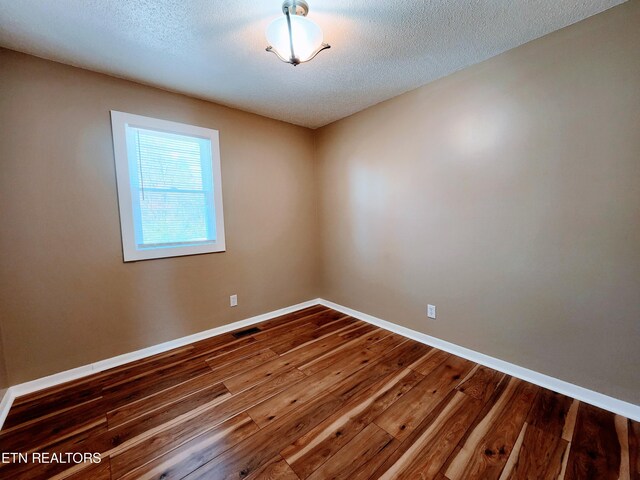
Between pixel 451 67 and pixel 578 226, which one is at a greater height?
pixel 451 67

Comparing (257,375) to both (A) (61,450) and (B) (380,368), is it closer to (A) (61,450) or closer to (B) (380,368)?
(B) (380,368)

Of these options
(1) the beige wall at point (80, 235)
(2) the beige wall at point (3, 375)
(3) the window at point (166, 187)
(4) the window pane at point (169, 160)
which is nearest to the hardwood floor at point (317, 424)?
(2) the beige wall at point (3, 375)

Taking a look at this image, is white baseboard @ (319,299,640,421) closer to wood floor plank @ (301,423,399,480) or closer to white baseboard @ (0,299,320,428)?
wood floor plank @ (301,423,399,480)

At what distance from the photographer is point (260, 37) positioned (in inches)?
65.7

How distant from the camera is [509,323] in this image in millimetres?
2002

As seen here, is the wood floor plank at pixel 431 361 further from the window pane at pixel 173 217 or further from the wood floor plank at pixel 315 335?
the window pane at pixel 173 217

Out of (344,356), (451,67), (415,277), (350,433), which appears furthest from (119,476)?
(451,67)

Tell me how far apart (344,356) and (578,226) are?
195 cm

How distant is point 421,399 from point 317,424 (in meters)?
0.73

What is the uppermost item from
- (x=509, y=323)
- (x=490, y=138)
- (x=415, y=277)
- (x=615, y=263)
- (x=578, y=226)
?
(x=490, y=138)

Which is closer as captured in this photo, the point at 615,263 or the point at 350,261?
the point at 615,263

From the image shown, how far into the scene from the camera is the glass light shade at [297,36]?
1396 mm

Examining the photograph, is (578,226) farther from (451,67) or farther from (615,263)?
(451,67)

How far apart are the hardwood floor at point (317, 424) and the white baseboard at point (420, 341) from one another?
0.07 metres
